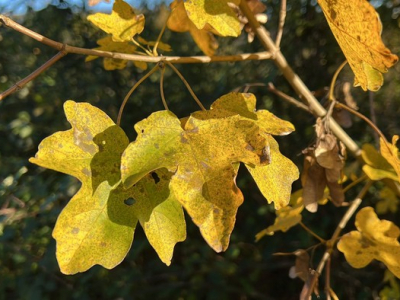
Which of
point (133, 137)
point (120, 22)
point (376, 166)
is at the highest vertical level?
point (120, 22)

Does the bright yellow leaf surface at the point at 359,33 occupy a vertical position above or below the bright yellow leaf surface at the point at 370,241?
above

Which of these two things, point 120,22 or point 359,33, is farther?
point 120,22

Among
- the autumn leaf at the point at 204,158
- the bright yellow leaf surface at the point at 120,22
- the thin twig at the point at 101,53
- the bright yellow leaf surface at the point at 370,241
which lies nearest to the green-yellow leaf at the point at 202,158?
the autumn leaf at the point at 204,158

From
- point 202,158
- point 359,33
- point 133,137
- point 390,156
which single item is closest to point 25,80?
point 202,158

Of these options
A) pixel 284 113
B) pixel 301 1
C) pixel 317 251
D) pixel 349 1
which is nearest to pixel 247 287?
pixel 317 251

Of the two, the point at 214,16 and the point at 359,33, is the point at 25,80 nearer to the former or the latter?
the point at 214,16

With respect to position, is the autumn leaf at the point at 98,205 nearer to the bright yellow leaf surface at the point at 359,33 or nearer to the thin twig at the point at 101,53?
the thin twig at the point at 101,53

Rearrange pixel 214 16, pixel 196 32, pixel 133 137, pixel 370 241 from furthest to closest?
pixel 133 137 < pixel 196 32 < pixel 370 241 < pixel 214 16
